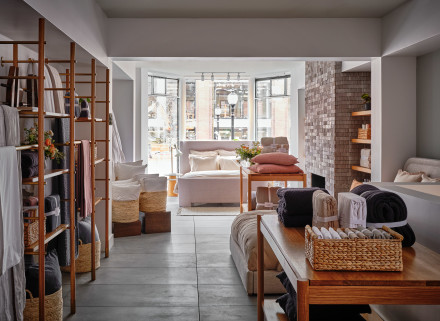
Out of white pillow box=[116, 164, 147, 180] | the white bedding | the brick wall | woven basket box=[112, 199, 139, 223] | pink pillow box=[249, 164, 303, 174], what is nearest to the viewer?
pink pillow box=[249, 164, 303, 174]

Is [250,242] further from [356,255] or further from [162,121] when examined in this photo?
[162,121]

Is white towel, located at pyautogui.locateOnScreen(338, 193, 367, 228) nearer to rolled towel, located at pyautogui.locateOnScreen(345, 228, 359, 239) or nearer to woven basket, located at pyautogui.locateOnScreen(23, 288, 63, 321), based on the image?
rolled towel, located at pyautogui.locateOnScreen(345, 228, 359, 239)

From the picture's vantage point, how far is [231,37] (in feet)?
18.1

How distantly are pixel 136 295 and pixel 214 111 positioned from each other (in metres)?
8.33

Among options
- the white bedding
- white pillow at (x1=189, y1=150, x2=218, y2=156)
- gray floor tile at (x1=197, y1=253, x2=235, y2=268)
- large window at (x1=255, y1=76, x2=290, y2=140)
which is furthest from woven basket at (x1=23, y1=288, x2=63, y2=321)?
large window at (x1=255, y1=76, x2=290, y2=140)

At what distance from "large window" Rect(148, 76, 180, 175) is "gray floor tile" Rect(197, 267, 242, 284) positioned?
6326mm

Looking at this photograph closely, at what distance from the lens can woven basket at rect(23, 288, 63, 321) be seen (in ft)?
10.3

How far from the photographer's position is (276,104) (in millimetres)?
11391

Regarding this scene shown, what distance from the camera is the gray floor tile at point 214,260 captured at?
4.90 metres

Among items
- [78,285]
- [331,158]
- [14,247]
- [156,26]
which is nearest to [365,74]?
[331,158]

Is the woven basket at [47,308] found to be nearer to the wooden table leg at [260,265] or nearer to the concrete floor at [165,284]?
the concrete floor at [165,284]

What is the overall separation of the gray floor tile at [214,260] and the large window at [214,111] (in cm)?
670

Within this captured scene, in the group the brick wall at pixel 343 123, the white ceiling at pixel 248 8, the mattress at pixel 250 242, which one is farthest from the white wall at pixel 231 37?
the mattress at pixel 250 242

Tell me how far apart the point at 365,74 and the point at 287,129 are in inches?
168
